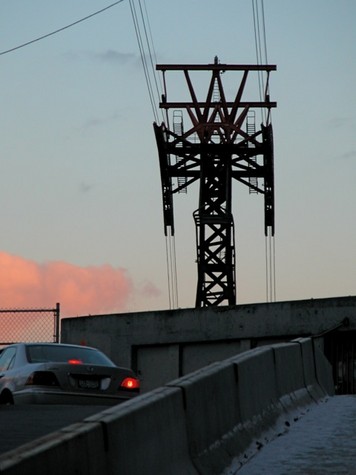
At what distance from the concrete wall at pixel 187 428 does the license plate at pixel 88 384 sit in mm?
3952

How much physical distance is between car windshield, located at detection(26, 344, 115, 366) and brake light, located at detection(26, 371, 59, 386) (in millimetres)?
563

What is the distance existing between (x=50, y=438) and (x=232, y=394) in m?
4.52

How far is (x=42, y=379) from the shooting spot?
17.2 metres

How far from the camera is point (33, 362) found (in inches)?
700

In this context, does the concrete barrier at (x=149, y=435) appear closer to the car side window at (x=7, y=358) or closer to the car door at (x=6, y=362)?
Answer: the car door at (x=6, y=362)

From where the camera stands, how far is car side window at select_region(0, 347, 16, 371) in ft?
59.7

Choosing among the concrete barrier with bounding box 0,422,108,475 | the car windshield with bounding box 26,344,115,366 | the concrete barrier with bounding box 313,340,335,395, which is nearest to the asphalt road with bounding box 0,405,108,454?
the car windshield with bounding box 26,344,115,366

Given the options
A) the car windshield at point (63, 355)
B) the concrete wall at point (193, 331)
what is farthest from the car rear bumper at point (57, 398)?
the concrete wall at point (193, 331)

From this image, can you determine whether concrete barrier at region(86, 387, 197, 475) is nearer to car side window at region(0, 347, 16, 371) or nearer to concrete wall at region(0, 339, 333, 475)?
concrete wall at region(0, 339, 333, 475)

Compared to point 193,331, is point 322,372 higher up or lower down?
lower down

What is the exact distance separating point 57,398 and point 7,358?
1.56 meters

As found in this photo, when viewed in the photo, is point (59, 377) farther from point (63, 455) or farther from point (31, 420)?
point (63, 455)

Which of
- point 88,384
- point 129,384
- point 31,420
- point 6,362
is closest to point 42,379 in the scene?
point 88,384

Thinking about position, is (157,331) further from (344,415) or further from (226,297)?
(344,415)
